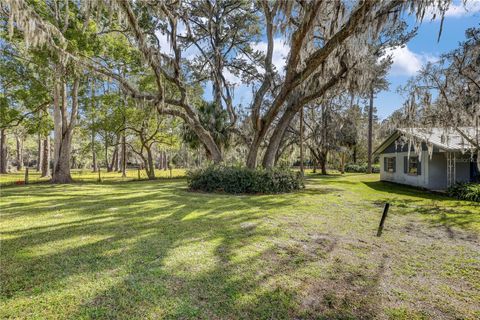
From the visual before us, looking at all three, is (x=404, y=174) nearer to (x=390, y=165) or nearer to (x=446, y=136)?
(x=390, y=165)

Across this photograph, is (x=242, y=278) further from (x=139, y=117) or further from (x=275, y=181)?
(x=139, y=117)

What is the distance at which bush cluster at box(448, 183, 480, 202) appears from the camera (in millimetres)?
9547

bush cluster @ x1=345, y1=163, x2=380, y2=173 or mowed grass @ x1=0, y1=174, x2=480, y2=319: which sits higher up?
bush cluster @ x1=345, y1=163, x2=380, y2=173

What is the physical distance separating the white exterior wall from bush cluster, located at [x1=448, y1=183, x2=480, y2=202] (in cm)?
219

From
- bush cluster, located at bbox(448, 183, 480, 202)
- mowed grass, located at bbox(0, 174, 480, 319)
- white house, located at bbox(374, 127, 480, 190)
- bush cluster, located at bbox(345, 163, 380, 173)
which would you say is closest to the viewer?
mowed grass, located at bbox(0, 174, 480, 319)

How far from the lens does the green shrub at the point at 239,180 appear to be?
10.0 meters

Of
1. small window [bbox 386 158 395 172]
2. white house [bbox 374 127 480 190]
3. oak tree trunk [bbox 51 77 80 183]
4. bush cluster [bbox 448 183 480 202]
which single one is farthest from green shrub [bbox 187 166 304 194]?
small window [bbox 386 158 395 172]

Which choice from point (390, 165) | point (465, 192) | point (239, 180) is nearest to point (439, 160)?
point (465, 192)

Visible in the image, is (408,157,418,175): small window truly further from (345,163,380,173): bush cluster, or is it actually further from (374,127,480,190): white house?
(345,163,380,173): bush cluster

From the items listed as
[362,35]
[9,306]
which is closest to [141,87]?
[362,35]

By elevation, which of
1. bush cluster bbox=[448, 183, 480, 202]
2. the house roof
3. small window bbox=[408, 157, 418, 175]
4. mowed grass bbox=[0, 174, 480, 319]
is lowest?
mowed grass bbox=[0, 174, 480, 319]

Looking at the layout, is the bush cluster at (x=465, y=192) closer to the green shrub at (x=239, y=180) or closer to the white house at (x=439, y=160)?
the white house at (x=439, y=160)

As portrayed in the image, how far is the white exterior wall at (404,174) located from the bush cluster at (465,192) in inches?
86.1

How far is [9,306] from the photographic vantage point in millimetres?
2336
